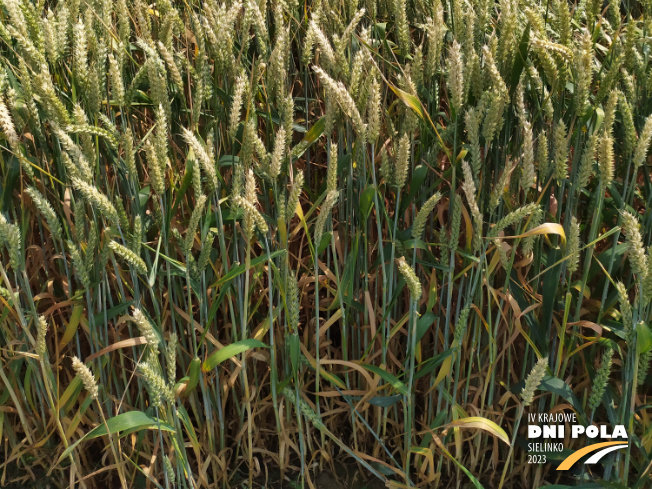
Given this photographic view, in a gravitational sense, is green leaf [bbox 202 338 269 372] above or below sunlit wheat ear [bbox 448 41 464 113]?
below

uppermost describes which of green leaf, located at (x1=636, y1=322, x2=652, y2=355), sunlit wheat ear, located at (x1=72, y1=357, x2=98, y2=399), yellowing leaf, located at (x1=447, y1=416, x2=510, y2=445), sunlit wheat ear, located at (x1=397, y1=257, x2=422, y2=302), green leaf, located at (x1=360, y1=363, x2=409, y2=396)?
sunlit wheat ear, located at (x1=397, y1=257, x2=422, y2=302)

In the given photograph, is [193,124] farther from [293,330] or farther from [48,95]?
[293,330]

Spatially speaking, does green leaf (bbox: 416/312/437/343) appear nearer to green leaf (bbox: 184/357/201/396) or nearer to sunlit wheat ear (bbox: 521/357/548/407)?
sunlit wheat ear (bbox: 521/357/548/407)

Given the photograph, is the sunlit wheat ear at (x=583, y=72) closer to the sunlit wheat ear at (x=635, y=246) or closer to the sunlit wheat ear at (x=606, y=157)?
the sunlit wheat ear at (x=606, y=157)

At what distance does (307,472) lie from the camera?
1.49 meters

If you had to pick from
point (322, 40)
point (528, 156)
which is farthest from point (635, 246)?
point (322, 40)

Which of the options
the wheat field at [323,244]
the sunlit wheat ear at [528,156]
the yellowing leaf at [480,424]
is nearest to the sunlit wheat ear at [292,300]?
the wheat field at [323,244]

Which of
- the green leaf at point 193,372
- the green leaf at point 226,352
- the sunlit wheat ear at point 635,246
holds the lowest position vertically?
the green leaf at point 193,372

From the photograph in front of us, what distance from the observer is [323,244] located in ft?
4.24

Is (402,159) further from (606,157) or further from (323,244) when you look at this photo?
(606,157)

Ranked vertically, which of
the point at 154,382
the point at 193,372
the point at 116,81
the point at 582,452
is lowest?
the point at 582,452

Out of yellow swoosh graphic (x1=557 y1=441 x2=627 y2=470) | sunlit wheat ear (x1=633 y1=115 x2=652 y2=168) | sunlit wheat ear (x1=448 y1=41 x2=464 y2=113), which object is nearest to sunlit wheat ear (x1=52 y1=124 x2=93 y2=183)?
sunlit wheat ear (x1=448 y1=41 x2=464 y2=113)

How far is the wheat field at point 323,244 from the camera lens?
1186 millimetres

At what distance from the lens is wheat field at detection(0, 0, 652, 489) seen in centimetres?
119
